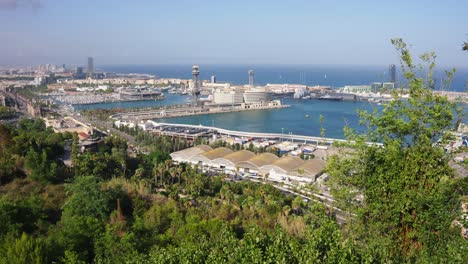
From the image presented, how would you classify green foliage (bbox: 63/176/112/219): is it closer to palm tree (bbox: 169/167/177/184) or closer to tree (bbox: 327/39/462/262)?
palm tree (bbox: 169/167/177/184)

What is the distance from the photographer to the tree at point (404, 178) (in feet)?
5.82

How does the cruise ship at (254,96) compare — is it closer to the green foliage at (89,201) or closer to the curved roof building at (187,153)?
the curved roof building at (187,153)

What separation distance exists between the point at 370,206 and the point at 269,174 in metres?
7.86

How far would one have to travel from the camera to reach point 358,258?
5.40ft

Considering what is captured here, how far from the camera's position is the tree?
178 centimetres

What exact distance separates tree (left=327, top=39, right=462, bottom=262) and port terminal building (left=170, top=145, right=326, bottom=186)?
275 inches

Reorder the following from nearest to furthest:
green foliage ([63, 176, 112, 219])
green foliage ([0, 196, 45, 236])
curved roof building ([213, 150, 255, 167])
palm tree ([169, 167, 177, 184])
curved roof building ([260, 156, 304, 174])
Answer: green foliage ([0, 196, 45, 236])
green foliage ([63, 176, 112, 219])
palm tree ([169, 167, 177, 184])
curved roof building ([260, 156, 304, 174])
curved roof building ([213, 150, 255, 167])

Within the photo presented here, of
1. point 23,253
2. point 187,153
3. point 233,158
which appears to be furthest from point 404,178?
point 187,153

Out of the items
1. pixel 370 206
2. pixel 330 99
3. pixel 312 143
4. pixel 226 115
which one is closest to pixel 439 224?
pixel 370 206

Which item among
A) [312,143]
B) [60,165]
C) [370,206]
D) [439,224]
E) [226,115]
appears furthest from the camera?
[226,115]

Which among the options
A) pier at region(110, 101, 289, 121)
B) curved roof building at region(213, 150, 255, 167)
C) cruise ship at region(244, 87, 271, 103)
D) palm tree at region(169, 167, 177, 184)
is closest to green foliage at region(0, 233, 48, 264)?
palm tree at region(169, 167, 177, 184)

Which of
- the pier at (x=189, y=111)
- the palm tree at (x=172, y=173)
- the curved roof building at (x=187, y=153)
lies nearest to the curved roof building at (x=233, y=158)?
the curved roof building at (x=187, y=153)

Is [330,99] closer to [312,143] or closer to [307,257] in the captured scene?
[312,143]

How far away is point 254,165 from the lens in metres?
10.1
